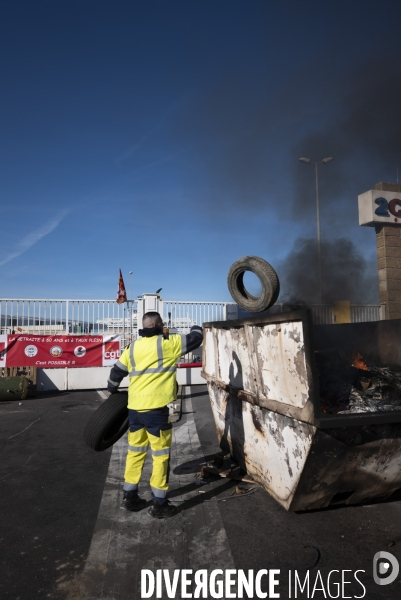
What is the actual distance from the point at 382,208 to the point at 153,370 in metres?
11.2

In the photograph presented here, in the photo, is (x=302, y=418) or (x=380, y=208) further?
(x=380, y=208)

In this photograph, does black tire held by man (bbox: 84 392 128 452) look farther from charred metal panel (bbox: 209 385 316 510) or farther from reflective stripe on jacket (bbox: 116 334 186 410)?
charred metal panel (bbox: 209 385 316 510)

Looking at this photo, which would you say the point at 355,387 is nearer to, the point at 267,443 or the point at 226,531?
the point at 267,443

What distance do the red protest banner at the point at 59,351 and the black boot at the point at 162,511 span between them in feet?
26.4

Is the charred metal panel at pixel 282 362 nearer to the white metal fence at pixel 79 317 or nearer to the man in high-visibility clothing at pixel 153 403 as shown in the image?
the man in high-visibility clothing at pixel 153 403

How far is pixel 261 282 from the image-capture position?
4609 millimetres

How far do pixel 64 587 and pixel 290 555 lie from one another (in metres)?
1.50

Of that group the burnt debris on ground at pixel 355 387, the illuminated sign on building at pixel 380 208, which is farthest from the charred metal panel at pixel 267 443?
the illuminated sign on building at pixel 380 208

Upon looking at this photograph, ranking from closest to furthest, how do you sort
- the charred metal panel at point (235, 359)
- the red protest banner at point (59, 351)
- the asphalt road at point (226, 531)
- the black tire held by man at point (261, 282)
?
the asphalt road at point (226, 531), the charred metal panel at point (235, 359), the black tire held by man at point (261, 282), the red protest banner at point (59, 351)

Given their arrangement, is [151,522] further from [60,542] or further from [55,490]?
[55,490]

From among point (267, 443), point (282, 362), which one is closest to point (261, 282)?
point (282, 362)

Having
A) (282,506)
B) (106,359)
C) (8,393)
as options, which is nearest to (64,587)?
(282,506)

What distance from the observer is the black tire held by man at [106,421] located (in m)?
4.30

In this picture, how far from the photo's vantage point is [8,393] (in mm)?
9695
